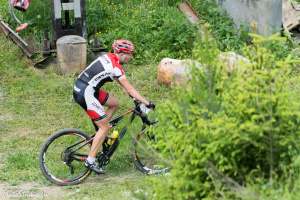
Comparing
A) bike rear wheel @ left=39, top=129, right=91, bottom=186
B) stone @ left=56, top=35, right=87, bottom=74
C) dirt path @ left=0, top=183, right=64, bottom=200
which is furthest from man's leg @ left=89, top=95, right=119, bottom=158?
stone @ left=56, top=35, right=87, bottom=74

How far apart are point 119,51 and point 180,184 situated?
399 centimetres

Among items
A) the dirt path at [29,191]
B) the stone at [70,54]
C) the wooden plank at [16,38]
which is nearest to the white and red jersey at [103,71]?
the dirt path at [29,191]

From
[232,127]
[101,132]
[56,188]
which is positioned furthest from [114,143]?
[232,127]

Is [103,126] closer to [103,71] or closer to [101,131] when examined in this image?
[101,131]

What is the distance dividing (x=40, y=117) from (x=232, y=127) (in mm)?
8056

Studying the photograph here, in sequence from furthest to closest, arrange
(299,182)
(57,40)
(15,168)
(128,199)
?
(57,40) → (15,168) → (128,199) → (299,182)

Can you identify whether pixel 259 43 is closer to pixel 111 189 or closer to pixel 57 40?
pixel 111 189

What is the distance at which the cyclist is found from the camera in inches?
364

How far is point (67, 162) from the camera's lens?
969 cm

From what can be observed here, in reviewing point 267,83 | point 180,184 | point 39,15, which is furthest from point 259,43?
point 39,15

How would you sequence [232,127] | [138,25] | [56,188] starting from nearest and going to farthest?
1. [232,127]
2. [56,188]
3. [138,25]

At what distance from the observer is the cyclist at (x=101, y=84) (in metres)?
9.25

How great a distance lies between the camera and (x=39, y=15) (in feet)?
56.5

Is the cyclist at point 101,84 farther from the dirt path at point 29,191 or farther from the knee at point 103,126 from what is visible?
the dirt path at point 29,191
